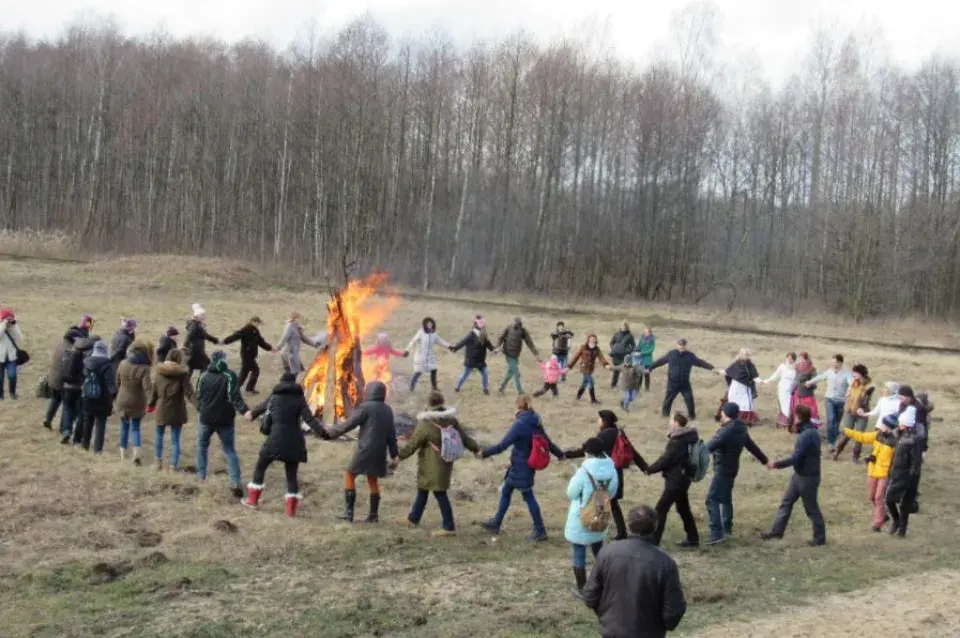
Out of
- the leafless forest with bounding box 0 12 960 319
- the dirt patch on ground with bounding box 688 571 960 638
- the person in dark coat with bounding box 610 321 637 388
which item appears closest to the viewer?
the dirt patch on ground with bounding box 688 571 960 638

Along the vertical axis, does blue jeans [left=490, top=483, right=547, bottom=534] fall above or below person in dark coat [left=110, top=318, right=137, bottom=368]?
below

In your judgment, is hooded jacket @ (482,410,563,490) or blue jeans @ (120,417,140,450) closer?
hooded jacket @ (482,410,563,490)

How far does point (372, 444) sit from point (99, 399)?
4.95 metres

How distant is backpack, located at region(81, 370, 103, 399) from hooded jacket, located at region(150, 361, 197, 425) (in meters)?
0.91

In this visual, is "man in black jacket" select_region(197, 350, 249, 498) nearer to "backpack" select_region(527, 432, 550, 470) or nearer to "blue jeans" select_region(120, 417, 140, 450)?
"blue jeans" select_region(120, 417, 140, 450)

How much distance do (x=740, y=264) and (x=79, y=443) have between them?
151ft

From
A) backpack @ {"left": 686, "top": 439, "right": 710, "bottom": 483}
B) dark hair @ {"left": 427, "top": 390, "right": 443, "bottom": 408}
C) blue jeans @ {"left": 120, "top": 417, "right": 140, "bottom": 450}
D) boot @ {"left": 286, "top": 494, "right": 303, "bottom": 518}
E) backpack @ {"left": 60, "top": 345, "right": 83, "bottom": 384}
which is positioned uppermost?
dark hair @ {"left": 427, "top": 390, "right": 443, "bottom": 408}

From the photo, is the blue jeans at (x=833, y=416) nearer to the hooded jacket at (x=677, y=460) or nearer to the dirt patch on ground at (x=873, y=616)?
the dirt patch on ground at (x=873, y=616)

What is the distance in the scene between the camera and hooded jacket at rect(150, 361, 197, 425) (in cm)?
1263

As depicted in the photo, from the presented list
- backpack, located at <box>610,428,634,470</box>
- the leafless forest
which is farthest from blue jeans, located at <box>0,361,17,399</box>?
the leafless forest

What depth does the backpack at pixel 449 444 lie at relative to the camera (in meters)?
10.5

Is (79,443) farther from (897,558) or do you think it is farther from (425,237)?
(425,237)

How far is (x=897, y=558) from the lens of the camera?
11.0 metres

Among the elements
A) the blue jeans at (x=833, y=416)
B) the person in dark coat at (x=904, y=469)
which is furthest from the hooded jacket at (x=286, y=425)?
the blue jeans at (x=833, y=416)
